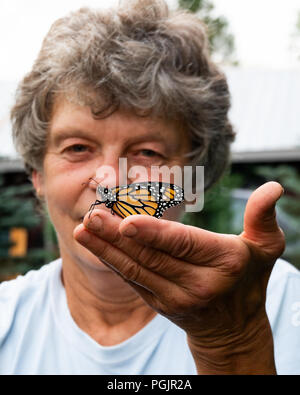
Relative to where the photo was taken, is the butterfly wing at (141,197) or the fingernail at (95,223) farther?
the butterfly wing at (141,197)

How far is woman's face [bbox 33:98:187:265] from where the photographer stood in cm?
205

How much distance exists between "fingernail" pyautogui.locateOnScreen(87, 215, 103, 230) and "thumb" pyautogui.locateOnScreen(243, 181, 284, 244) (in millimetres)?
437

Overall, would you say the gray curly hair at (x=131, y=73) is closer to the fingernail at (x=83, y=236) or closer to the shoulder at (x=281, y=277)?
the shoulder at (x=281, y=277)

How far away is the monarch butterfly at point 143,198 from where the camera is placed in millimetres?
1512

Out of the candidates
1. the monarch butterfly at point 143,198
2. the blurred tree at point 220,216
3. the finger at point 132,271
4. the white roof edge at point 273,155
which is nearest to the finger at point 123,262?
the finger at point 132,271

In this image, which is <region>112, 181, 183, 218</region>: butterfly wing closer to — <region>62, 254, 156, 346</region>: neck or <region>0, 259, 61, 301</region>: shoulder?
<region>62, 254, 156, 346</region>: neck

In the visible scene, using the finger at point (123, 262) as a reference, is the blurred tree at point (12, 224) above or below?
below

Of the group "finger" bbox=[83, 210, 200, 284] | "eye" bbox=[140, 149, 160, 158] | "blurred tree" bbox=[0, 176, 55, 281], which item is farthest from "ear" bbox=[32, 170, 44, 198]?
"blurred tree" bbox=[0, 176, 55, 281]

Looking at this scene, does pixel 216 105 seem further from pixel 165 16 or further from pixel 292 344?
pixel 292 344

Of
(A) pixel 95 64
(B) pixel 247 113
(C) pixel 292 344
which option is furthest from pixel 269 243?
(B) pixel 247 113

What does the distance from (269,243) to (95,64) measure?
131 centimetres

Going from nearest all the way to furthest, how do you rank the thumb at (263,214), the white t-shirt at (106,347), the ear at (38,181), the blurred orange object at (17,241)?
the thumb at (263,214) < the white t-shirt at (106,347) < the ear at (38,181) < the blurred orange object at (17,241)

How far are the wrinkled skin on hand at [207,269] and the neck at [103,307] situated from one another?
0.80 meters

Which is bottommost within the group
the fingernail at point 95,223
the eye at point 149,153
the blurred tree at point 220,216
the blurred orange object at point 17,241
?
the blurred orange object at point 17,241
